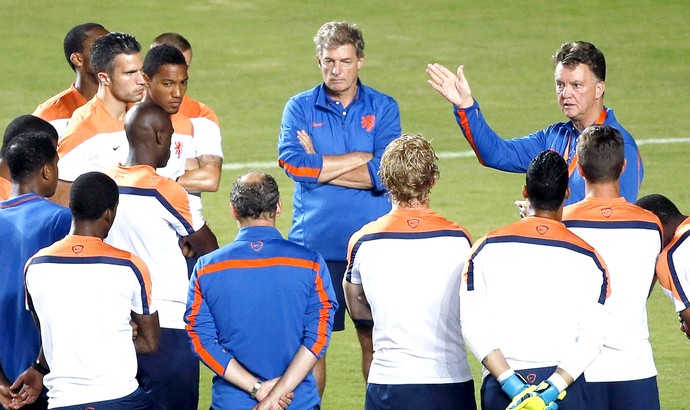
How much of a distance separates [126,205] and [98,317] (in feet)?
2.55

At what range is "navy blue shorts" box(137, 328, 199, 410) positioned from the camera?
5.99 m

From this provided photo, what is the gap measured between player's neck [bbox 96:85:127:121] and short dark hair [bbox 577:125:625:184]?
9.09 ft

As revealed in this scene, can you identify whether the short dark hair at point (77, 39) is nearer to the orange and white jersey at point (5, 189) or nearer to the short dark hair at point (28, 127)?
the short dark hair at point (28, 127)

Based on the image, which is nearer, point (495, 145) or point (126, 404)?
point (126, 404)

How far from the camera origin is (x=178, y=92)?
7.17 meters

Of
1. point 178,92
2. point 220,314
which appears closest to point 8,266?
point 220,314

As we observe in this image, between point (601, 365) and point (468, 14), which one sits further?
point (468, 14)

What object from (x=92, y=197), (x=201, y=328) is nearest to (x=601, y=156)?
(x=201, y=328)

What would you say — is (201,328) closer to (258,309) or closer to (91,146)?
(258,309)

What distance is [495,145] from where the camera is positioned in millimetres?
6742

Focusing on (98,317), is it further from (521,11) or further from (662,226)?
(521,11)

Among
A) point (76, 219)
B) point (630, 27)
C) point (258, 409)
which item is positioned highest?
point (630, 27)

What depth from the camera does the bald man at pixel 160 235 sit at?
19.5 ft

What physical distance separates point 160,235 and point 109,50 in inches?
63.5
